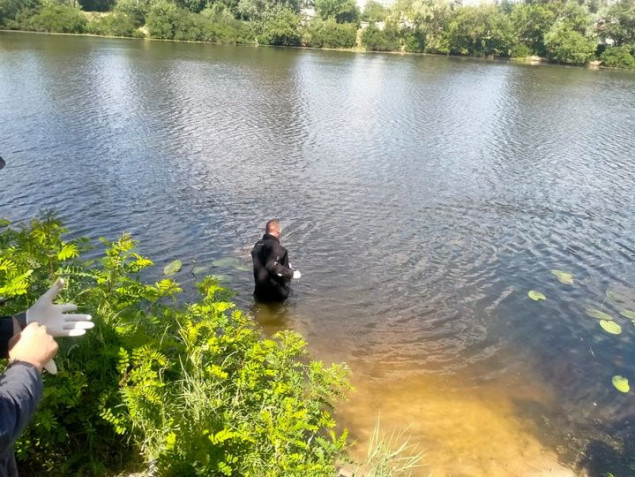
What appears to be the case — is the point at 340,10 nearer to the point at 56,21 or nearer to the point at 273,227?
the point at 56,21

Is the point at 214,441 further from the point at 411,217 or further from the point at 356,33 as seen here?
the point at 356,33

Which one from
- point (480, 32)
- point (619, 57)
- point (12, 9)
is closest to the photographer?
point (12, 9)

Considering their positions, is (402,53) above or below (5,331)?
above

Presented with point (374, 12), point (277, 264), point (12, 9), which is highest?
point (374, 12)

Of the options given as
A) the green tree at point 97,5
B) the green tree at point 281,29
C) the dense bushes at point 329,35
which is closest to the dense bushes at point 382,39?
the dense bushes at point 329,35

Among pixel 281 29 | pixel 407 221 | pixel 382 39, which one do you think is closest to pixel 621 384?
pixel 407 221

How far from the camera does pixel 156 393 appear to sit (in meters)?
4.88

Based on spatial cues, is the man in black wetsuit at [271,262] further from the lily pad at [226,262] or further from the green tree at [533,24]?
the green tree at [533,24]

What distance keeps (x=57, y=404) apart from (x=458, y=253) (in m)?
12.6

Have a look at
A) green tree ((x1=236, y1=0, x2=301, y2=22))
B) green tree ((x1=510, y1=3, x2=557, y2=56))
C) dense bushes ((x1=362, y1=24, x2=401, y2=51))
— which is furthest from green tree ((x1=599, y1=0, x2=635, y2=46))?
green tree ((x1=236, y1=0, x2=301, y2=22))

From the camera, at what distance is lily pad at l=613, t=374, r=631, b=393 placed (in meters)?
9.77

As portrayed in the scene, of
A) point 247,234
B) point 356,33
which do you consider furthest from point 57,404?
point 356,33

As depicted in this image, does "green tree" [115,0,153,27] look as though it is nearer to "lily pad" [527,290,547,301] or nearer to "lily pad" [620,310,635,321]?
"lily pad" [527,290,547,301]

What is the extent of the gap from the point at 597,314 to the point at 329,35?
88513 mm
